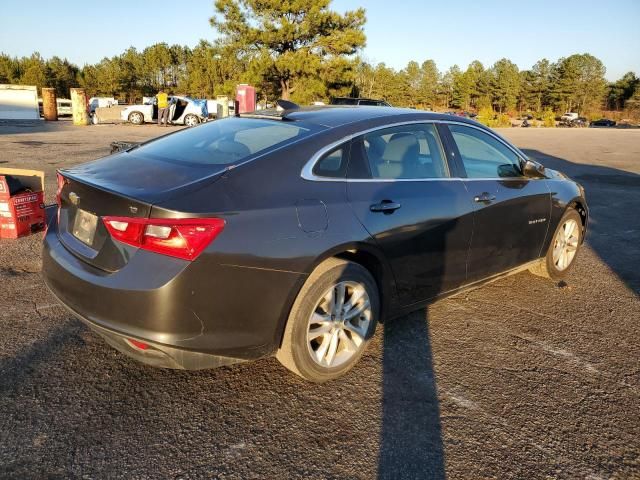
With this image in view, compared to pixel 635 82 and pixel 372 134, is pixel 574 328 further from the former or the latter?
pixel 635 82

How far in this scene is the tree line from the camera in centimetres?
3806

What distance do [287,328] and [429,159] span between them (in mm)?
1668

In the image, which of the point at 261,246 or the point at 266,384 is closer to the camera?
the point at 261,246

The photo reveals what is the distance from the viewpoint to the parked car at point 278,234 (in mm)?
2434

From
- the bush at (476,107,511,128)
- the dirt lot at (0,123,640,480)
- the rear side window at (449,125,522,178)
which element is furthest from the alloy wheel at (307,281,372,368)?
the bush at (476,107,511,128)

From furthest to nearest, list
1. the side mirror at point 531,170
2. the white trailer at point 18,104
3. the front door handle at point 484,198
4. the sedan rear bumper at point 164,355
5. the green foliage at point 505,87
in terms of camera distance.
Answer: the green foliage at point 505,87 < the white trailer at point 18,104 < the side mirror at point 531,170 < the front door handle at point 484,198 < the sedan rear bumper at point 164,355

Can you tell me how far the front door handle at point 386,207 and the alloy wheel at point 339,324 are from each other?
47 cm

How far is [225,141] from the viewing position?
10.7 feet

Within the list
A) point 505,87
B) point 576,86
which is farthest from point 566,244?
point 576,86

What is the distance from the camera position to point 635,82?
96375 millimetres

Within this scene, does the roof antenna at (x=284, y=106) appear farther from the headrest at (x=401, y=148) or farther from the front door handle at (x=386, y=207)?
the front door handle at (x=386, y=207)

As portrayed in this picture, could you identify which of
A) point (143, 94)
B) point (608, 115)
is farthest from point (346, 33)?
point (608, 115)

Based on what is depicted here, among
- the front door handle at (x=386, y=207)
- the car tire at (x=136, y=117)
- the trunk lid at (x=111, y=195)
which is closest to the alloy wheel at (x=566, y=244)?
the front door handle at (x=386, y=207)

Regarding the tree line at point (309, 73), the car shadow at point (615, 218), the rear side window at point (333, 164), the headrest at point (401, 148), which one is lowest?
the car shadow at point (615, 218)
